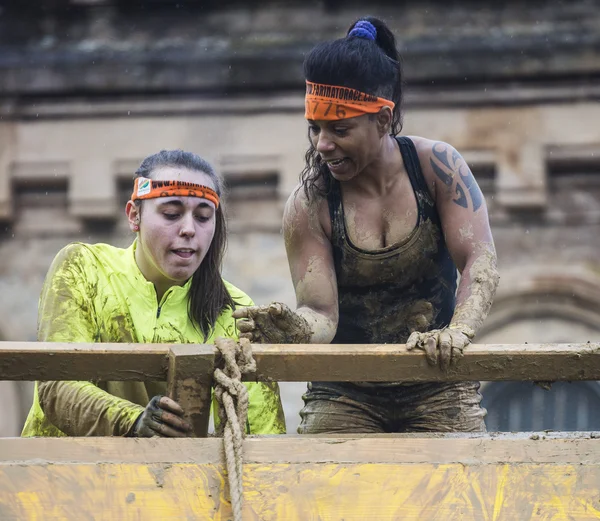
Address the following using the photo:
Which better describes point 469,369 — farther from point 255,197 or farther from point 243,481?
point 255,197

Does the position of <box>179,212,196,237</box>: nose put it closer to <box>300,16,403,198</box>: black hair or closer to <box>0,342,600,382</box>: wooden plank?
<box>300,16,403,198</box>: black hair

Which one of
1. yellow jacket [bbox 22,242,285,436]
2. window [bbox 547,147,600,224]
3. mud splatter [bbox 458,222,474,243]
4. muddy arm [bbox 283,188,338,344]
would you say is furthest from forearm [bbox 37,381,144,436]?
window [bbox 547,147,600,224]

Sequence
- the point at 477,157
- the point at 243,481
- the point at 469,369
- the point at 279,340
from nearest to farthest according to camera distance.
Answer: the point at 243,481 → the point at 469,369 → the point at 279,340 → the point at 477,157

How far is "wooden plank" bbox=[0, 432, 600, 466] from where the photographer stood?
3014 mm

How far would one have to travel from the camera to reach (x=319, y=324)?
13.1 feet

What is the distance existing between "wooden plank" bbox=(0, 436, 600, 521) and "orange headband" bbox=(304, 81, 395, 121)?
3.88 ft

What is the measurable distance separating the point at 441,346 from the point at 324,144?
0.82 meters

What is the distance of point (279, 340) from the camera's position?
12.1ft

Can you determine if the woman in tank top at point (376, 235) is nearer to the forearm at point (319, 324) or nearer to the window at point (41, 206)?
Answer: the forearm at point (319, 324)

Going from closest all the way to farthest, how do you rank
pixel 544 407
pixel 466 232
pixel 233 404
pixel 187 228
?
pixel 233 404 → pixel 466 232 → pixel 187 228 → pixel 544 407

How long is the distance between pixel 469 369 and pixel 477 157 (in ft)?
15.4

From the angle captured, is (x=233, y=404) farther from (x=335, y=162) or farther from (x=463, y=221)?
(x=463, y=221)

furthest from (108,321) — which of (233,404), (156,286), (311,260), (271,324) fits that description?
(233,404)

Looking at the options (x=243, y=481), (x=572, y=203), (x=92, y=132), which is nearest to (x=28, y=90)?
(x=92, y=132)
